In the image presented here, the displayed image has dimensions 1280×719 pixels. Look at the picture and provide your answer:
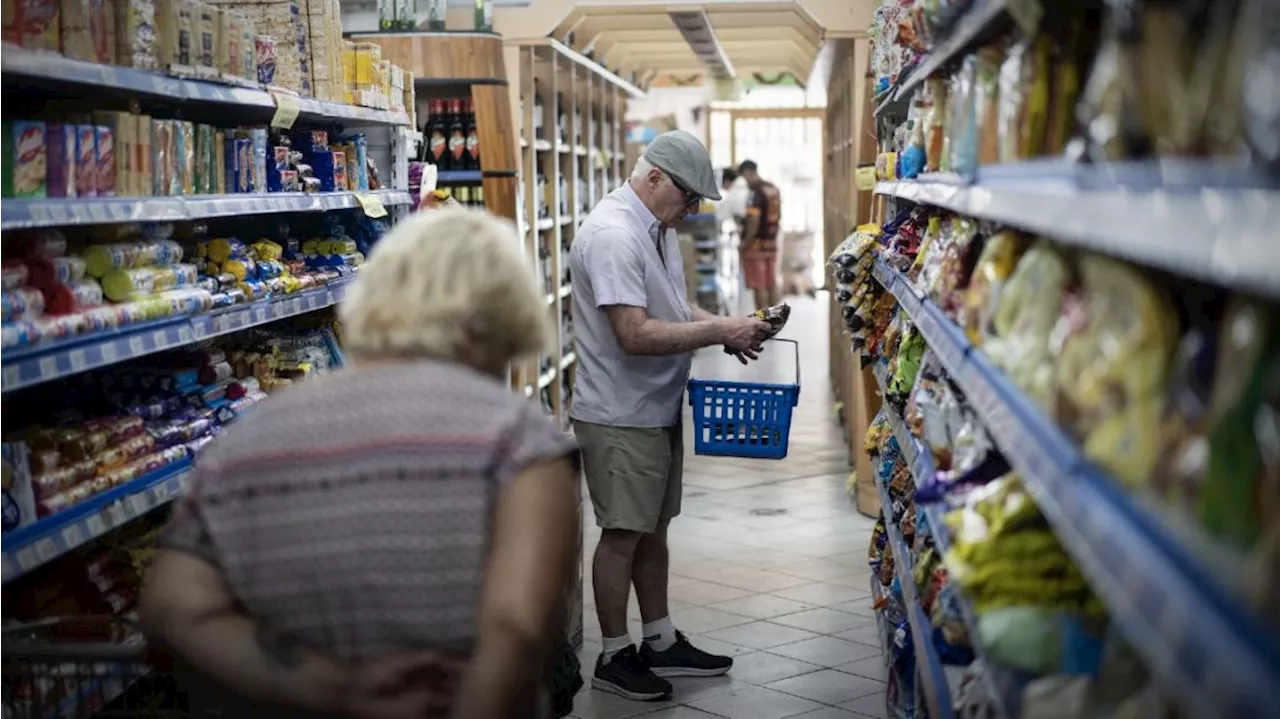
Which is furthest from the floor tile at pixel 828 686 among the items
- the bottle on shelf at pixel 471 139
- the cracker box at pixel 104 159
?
the bottle on shelf at pixel 471 139

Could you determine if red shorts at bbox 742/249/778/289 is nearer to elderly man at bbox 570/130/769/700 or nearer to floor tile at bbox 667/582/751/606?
floor tile at bbox 667/582/751/606

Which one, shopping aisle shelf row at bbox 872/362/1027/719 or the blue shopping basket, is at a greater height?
shopping aisle shelf row at bbox 872/362/1027/719

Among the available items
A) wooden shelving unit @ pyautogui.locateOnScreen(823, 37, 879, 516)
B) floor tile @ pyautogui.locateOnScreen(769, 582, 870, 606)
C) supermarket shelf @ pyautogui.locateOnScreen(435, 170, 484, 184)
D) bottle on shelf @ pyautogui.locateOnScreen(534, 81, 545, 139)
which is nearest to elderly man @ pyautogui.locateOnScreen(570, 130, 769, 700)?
floor tile @ pyautogui.locateOnScreen(769, 582, 870, 606)

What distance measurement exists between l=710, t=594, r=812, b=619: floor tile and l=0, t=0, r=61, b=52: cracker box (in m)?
3.68

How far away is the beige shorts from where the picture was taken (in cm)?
482

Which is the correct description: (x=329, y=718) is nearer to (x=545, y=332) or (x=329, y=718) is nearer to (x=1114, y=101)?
(x=545, y=332)

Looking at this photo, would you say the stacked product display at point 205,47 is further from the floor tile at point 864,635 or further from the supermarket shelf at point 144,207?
the floor tile at point 864,635

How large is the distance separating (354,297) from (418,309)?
0.14m

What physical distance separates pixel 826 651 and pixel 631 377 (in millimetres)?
1345

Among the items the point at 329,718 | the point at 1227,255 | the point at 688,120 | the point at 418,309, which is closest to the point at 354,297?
the point at 418,309

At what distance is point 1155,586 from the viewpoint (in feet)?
4.31

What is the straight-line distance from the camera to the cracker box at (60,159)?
3.08m

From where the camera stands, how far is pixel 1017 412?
81.1 inches

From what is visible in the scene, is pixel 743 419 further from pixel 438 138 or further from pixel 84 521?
pixel 438 138
